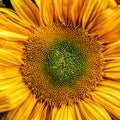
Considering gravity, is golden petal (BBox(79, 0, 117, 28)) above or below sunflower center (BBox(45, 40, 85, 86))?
above

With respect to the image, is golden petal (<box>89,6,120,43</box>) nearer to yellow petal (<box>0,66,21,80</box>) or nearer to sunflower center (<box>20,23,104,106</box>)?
sunflower center (<box>20,23,104,106</box>)

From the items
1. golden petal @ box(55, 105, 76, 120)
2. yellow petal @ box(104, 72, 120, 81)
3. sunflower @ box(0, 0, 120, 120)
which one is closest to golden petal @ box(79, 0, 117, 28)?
sunflower @ box(0, 0, 120, 120)

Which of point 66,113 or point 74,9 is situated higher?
point 74,9

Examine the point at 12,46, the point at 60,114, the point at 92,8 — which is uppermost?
the point at 92,8

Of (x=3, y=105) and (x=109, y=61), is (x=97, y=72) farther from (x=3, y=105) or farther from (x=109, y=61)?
(x=3, y=105)

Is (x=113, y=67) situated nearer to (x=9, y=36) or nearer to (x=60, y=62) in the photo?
(x=60, y=62)

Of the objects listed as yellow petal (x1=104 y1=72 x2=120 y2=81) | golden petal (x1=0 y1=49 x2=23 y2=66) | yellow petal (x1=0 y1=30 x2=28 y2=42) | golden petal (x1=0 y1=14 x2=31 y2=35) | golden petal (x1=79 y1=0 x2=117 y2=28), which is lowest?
yellow petal (x1=104 y1=72 x2=120 y2=81)

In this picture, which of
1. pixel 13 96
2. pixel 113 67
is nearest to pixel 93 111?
pixel 113 67
